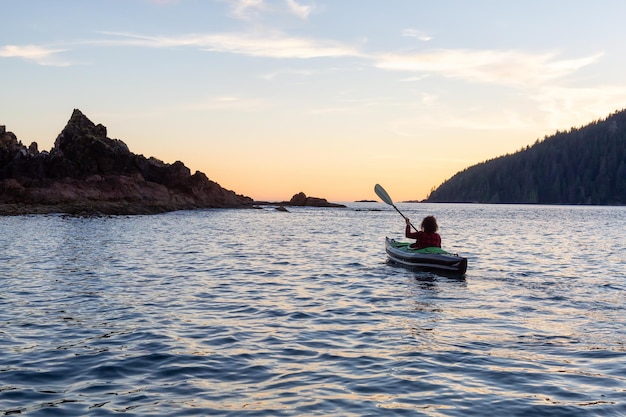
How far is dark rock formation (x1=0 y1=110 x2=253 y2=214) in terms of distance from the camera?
239 ft

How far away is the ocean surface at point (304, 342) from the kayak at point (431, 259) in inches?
19.3

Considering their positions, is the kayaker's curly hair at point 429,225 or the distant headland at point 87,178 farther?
the distant headland at point 87,178

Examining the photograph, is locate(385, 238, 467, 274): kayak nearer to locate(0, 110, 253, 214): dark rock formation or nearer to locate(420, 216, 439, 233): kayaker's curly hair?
locate(420, 216, 439, 233): kayaker's curly hair

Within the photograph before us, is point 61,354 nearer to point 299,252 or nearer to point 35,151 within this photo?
point 299,252

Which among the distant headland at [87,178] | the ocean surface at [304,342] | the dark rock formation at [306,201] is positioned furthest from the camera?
the dark rock formation at [306,201]

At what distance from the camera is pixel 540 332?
1199 centimetres

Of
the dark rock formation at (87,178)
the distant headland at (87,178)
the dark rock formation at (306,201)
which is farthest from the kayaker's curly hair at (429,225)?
the dark rock formation at (306,201)

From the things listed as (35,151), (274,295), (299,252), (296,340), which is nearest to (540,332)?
(296,340)

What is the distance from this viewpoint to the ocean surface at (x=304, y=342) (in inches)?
295

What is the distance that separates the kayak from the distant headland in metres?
51.8

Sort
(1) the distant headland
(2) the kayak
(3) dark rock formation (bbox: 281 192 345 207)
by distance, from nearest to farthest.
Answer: (2) the kayak
(1) the distant headland
(3) dark rock formation (bbox: 281 192 345 207)

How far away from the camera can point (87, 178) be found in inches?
3332

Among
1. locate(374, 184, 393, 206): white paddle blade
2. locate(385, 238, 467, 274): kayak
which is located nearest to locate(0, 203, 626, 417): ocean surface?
locate(385, 238, 467, 274): kayak

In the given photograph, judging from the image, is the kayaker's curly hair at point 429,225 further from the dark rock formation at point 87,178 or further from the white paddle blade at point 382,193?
the dark rock formation at point 87,178
